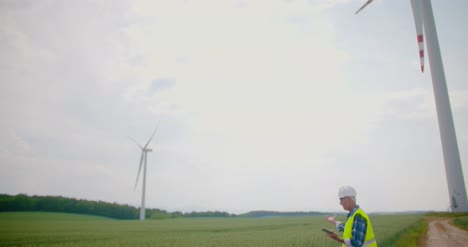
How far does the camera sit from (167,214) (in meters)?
121

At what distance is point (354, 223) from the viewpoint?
201 inches

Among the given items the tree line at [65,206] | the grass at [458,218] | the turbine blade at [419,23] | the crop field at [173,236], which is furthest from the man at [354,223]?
the tree line at [65,206]

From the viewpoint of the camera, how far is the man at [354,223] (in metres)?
5.05

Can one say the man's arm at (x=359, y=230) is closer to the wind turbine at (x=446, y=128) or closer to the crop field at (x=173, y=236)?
the crop field at (x=173, y=236)

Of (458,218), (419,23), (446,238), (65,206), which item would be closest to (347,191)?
(446,238)

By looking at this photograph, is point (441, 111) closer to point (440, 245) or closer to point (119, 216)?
point (440, 245)

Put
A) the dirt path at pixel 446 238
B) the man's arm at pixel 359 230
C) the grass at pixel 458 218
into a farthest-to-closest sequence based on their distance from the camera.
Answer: the grass at pixel 458 218
the dirt path at pixel 446 238
the man's arm at pixel 359 230

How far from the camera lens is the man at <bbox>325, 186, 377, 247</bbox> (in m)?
5.05

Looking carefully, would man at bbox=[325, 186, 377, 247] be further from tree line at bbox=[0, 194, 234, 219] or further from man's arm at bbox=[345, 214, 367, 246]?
tree line at bbox=[0, 194, 234, 219]

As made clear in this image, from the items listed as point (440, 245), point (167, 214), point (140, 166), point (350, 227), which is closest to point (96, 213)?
point (167, 214)

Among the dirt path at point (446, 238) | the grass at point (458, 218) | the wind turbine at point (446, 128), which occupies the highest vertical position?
the wind turbine at point (446, 128)

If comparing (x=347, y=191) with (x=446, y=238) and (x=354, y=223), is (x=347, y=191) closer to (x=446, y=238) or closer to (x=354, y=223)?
(x=354, y=223)

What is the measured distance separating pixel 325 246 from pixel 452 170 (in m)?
40.9

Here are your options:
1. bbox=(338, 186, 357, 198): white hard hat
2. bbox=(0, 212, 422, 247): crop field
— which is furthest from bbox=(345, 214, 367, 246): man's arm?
bbox=(0, 212, 422, 247): crop field
